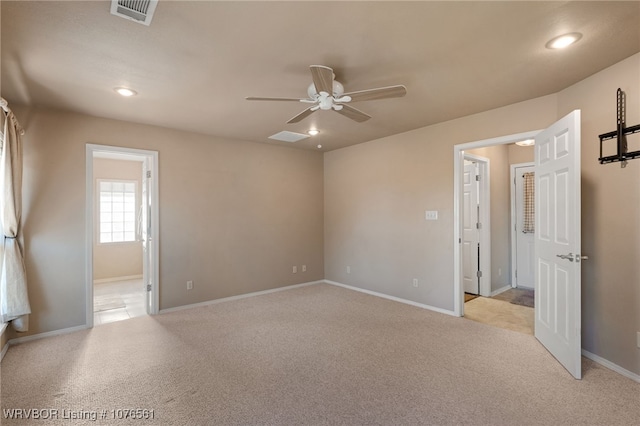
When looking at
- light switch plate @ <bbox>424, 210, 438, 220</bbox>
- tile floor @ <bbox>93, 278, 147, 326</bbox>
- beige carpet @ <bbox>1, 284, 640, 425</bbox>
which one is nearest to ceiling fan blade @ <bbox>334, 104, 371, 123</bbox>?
light switch plate @ <bbox>424, 210, 438, 220</bbox>

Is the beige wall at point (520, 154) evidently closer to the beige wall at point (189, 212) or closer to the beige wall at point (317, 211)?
the beige wall at point (317, 211)

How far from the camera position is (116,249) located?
21.4 feet

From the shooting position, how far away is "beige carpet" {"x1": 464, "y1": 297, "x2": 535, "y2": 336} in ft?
12.4

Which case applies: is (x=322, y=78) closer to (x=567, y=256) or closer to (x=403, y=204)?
(x=567, y=256)

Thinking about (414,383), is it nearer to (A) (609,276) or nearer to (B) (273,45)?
(A) (609,276)

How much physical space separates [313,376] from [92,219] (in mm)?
3214

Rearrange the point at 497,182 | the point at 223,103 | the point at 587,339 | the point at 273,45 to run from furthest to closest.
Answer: the point at 497,182 → the point at 223,103 → the point at 587,339 → the point at 273,45

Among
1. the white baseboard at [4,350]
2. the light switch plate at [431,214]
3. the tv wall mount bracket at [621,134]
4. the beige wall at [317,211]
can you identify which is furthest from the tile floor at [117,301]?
the tv wall mount bracket at [621,134]

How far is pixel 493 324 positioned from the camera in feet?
12.5

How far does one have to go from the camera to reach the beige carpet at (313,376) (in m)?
2.11

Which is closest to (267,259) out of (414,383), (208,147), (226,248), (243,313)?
(226,248)

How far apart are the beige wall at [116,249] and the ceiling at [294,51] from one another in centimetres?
339

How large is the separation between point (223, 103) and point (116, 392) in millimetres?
2819

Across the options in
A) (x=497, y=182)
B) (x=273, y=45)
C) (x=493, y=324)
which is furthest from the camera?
(x=497, y=182)
